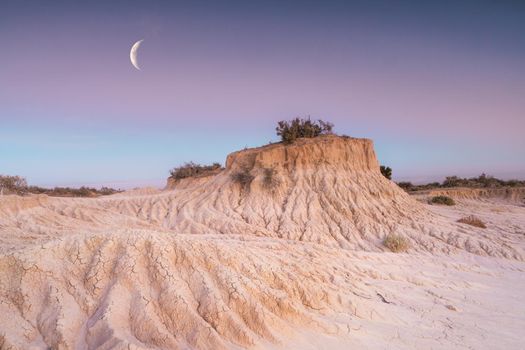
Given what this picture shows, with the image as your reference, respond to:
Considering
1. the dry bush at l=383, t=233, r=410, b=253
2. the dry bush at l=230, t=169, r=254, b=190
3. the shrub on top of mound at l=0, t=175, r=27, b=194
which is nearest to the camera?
A: the dry bush at l=383, t=233, r=410, b=253

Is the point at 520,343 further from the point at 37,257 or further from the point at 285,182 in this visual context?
the point at 285,182

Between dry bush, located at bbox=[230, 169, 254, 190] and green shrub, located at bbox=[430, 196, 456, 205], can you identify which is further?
green shrub, located at bbox=[430, 196, 456, 205]

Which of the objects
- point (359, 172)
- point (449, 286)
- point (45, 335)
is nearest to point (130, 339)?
point (45, 335)

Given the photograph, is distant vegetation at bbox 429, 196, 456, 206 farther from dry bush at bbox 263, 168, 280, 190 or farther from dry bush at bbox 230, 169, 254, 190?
dry bush at bbox 230, 169, 254, 190

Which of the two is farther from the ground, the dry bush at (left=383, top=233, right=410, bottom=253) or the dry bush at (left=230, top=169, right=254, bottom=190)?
the dry bush at (left=230, top=169, right=254, bottom=190)

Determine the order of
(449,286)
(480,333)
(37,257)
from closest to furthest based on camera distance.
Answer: (37,257) → (480,333) → (449,286)

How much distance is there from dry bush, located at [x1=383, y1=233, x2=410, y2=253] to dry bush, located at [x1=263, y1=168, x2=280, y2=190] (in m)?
5.28

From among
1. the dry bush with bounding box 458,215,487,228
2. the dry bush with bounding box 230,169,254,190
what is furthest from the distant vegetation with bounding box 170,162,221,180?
the dry bush with bounding box 458,215,487,228

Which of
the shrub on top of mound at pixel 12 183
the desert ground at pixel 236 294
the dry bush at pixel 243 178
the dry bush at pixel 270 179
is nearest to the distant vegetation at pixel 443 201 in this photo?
the desert ground at pixel 236 294

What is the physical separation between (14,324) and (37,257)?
94cm

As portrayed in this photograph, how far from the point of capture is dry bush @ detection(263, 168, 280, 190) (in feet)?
49.9

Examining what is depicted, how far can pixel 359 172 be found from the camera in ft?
51.6

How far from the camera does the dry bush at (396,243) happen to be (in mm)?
11109

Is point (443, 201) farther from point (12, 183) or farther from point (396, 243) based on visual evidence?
point (12, 183)
